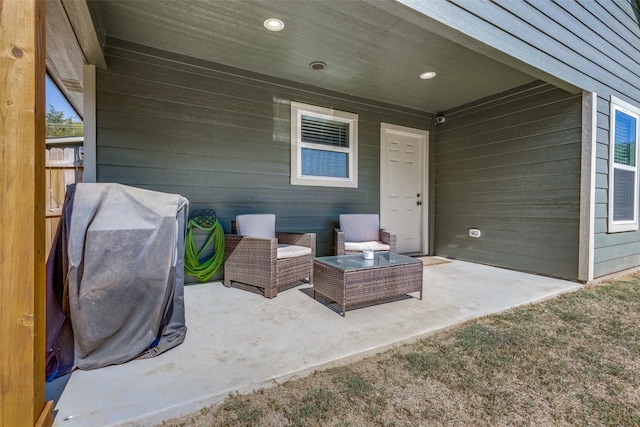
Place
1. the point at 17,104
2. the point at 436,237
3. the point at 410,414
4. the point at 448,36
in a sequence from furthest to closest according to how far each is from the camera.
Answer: the point at 436,237 → the point at 448,36 → the point at 410,414 → the point at 17,104

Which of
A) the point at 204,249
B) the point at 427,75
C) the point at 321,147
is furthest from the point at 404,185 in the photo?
the point at 204,249

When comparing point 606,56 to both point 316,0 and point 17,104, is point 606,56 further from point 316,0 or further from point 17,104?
point 17,104

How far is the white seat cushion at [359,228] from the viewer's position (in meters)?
4.19

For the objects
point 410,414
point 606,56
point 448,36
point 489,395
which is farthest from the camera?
point 606,56

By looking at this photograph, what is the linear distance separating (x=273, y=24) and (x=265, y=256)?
7.31 ft

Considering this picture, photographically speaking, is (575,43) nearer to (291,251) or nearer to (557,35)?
(557,35)

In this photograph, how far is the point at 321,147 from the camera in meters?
4.35

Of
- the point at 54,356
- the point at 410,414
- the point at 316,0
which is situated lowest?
the point at 410,414

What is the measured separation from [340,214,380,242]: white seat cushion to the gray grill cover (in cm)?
260

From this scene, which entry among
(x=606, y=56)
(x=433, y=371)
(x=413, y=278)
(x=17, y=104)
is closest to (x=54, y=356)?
(x=17, y=104)

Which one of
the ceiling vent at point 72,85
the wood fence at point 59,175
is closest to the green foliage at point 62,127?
the ceiling vent at point 72,85

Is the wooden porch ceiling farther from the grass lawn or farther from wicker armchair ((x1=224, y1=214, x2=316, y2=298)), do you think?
the grass lawn

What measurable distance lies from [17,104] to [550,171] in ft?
16.4

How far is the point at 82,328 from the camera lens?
1.63m
